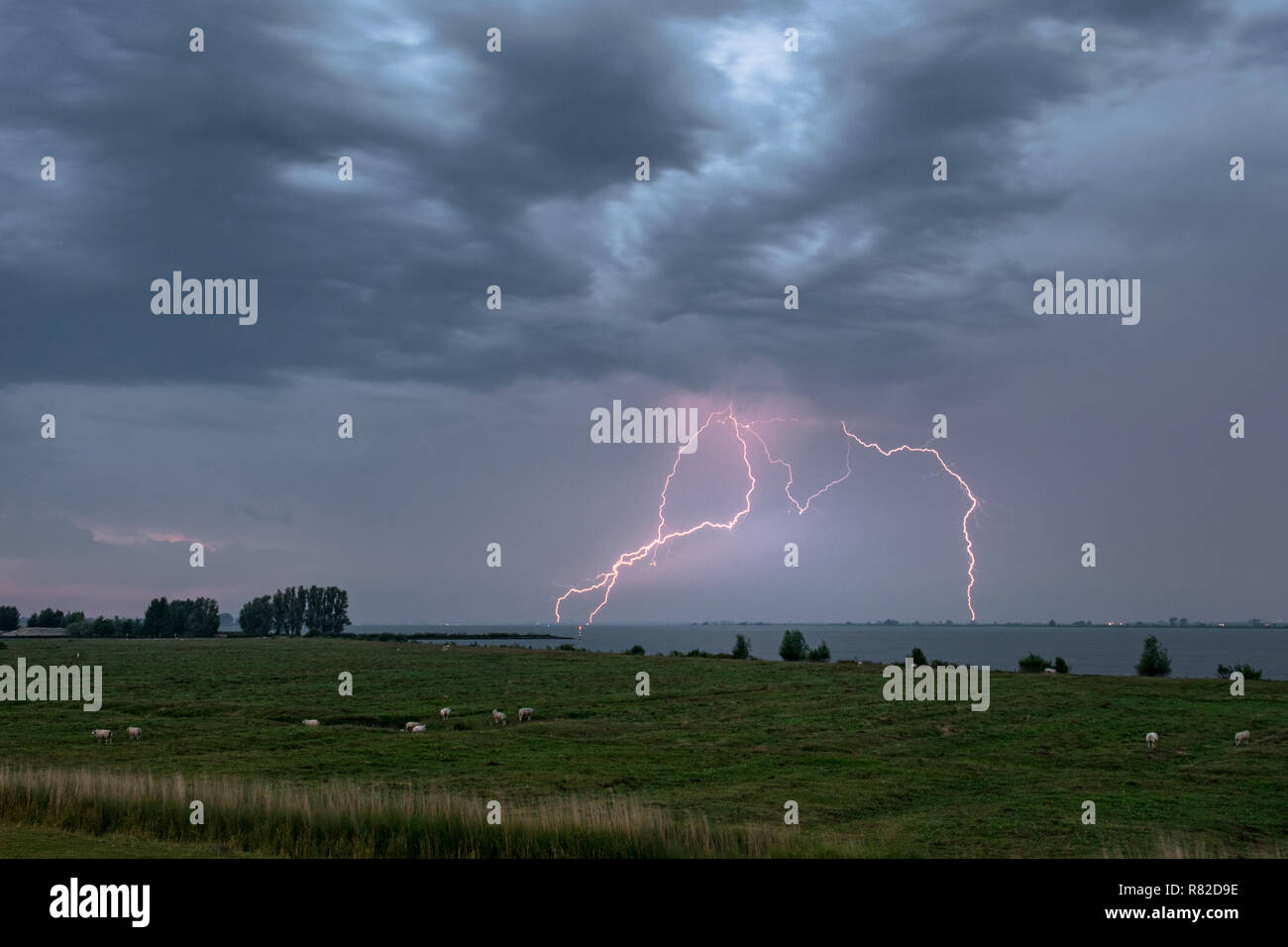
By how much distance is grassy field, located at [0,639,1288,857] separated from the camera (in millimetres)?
19344

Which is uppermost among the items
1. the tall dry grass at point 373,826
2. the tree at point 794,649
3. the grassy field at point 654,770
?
the tall dry grass at point 373,826

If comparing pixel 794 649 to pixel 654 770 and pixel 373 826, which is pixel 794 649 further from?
pixel 373 826

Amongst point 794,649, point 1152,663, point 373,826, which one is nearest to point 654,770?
point 373,826

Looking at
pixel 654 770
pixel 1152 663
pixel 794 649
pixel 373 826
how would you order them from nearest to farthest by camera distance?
pixel 373 826, pixel 654 770, pixel 1152 663, pixel 794 649

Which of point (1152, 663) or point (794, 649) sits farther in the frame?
point (794, 649)

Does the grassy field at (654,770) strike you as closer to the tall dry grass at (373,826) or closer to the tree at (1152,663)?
the tall dry grass at (373,826)

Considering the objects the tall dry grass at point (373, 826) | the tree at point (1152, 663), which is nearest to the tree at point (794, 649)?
the tree at point (1152, 663)

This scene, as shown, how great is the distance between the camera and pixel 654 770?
34656 mm

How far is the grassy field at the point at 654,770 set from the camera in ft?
63.5
